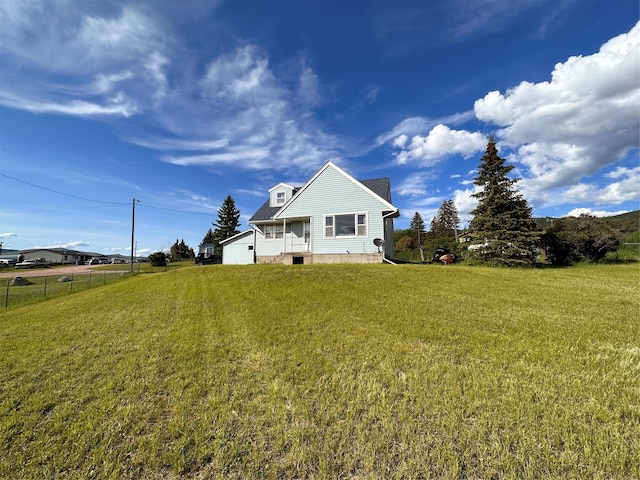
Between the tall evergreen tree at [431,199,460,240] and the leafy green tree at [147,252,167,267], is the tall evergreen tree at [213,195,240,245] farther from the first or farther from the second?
the tall evergreen tree at [431,199,460,240]

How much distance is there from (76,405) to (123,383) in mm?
471

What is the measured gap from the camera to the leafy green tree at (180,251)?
6172cm

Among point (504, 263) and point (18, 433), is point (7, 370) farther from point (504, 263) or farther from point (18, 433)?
point (504, 263)

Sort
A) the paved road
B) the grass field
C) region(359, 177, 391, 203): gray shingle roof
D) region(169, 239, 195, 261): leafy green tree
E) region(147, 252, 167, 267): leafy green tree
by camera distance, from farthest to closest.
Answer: region(169, 239, 195, 261): leafy green tree → region(147, 252, 167, 267): leafy green tree → the paved road → region(359, 177, 391, 203): gray shingle roof → the grass field

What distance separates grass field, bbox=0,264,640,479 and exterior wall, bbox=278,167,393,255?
932cm

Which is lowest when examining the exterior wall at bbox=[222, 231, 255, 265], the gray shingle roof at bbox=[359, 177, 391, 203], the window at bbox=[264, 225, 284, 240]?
the exterior wall at bbox=[222, 231, 255, 265]

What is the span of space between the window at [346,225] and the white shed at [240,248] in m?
9.45

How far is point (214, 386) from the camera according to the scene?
323cm

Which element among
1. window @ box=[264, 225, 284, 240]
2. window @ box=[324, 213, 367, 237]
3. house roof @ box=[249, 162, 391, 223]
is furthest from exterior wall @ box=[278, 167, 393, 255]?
window @ box=[264, 225, 284, 240]

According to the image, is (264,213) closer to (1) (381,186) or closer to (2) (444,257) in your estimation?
(1) (381,186)

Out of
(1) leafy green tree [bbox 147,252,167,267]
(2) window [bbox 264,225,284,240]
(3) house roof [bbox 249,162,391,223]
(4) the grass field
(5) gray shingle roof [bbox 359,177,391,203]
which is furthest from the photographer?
(1) leafy green tree [bbox 147,252,167,267]

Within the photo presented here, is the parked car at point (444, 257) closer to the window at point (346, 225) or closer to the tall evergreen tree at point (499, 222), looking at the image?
the tall evergreen tree at point (499, 222)

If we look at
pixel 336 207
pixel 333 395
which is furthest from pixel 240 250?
pixel 333 395

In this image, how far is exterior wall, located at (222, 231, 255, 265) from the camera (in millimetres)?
23406
